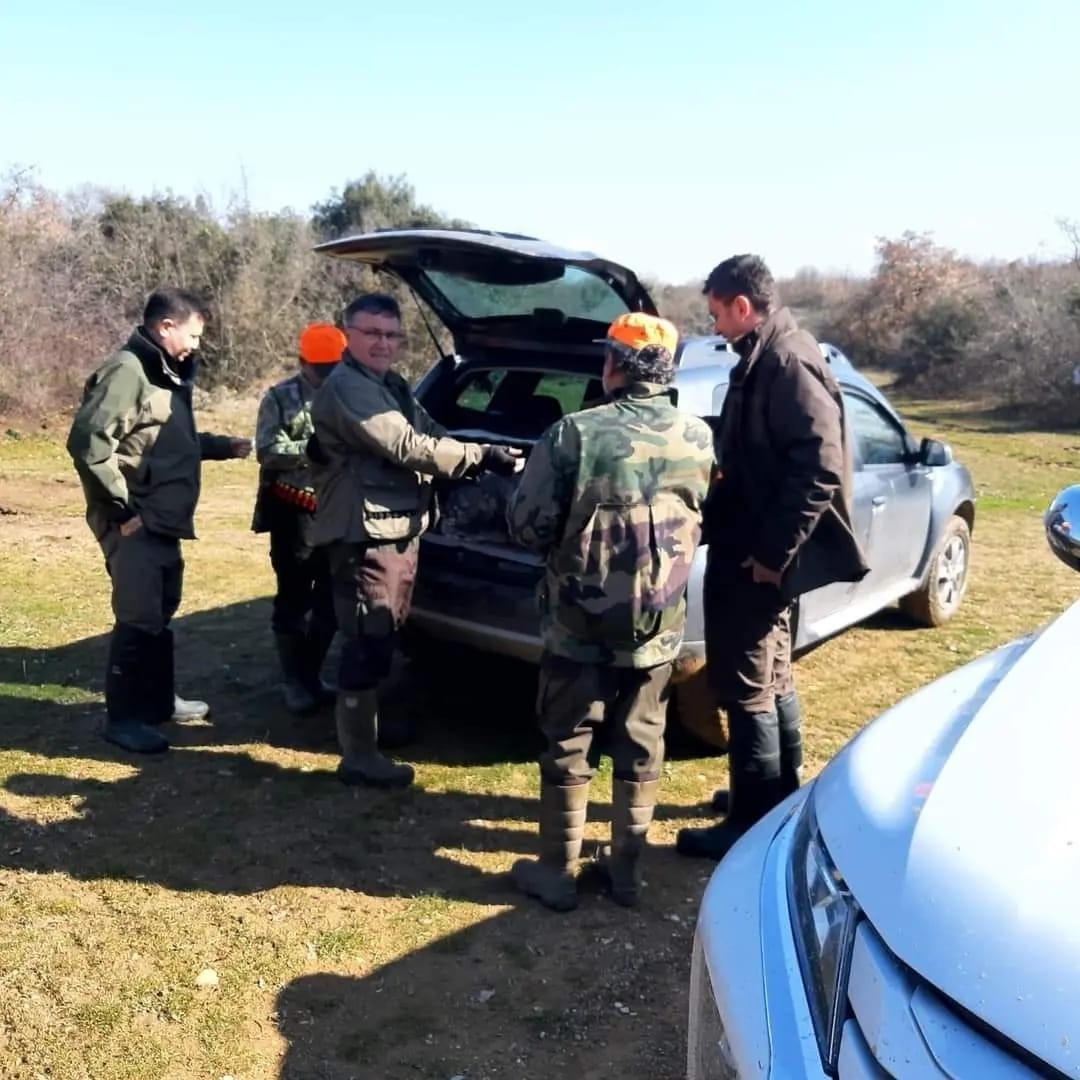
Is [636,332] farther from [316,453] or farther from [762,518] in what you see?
[316,453]

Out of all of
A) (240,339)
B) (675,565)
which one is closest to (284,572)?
(675,565)

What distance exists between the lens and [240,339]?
659 inches

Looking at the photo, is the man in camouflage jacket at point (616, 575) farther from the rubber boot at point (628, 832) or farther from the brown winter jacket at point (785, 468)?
the brown winter jacket at point (785, 468)

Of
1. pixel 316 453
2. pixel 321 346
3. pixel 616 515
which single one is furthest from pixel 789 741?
pixel 321 346

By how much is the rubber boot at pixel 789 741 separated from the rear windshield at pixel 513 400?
196 cm

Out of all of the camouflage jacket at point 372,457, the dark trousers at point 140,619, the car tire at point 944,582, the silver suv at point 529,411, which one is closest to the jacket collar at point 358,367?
the camouflage jacket at point 372,457

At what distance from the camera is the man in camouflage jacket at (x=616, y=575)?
3.32 meters

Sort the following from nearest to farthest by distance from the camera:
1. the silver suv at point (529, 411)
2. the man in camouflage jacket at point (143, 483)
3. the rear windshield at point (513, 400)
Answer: the man in camouflage jacket at point (143, 483)
the silver suv at point (529, 411)
the rear windshield at point (513, 400)

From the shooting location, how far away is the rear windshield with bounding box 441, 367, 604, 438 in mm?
5355

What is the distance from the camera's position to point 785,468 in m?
3.59

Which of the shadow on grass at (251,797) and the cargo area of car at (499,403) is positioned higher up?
the cargo area of car at (499,403)

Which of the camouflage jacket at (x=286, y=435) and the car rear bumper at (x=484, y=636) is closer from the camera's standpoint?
the car rear bumper at (x=484, y=636)

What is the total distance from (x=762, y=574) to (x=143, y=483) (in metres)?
2.54

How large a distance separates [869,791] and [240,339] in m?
16.1
